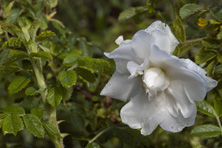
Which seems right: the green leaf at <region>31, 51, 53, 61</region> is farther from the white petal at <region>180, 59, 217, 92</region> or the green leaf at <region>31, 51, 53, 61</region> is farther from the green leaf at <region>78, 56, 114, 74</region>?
the white petal at <region>180, 59, 217, 92</region>

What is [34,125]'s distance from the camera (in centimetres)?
90

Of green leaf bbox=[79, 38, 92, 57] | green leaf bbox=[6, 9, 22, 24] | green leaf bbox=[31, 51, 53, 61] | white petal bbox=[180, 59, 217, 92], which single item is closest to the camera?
white petal bbox=[180, 59, 217, 92]

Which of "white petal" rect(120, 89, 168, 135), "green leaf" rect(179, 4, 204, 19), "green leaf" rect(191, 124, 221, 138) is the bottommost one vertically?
"green leaf" rect(191, 124, 221, 138)

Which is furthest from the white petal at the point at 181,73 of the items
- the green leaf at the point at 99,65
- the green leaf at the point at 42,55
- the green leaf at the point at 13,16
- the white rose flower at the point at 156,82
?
Answer: the green leaf at the point at 13,16

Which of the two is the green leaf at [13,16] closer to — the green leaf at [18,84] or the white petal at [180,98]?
the green leaf at [18,84]

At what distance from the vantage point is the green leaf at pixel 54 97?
914 millimetres

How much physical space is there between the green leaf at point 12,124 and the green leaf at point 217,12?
58 cm

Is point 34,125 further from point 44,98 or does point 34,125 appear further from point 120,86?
point 120,86

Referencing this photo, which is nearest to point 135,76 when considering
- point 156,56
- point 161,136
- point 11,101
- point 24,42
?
point 156,56

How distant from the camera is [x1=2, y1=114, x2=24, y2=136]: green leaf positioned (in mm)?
872

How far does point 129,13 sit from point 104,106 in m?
0.34

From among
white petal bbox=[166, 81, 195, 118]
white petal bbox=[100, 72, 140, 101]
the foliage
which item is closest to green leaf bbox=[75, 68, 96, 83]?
the foliage

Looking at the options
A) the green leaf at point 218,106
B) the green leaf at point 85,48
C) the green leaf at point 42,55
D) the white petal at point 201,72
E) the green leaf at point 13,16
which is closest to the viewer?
the white petal at point 201,72

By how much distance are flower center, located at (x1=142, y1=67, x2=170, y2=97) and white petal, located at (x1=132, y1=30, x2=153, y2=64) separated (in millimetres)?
38
